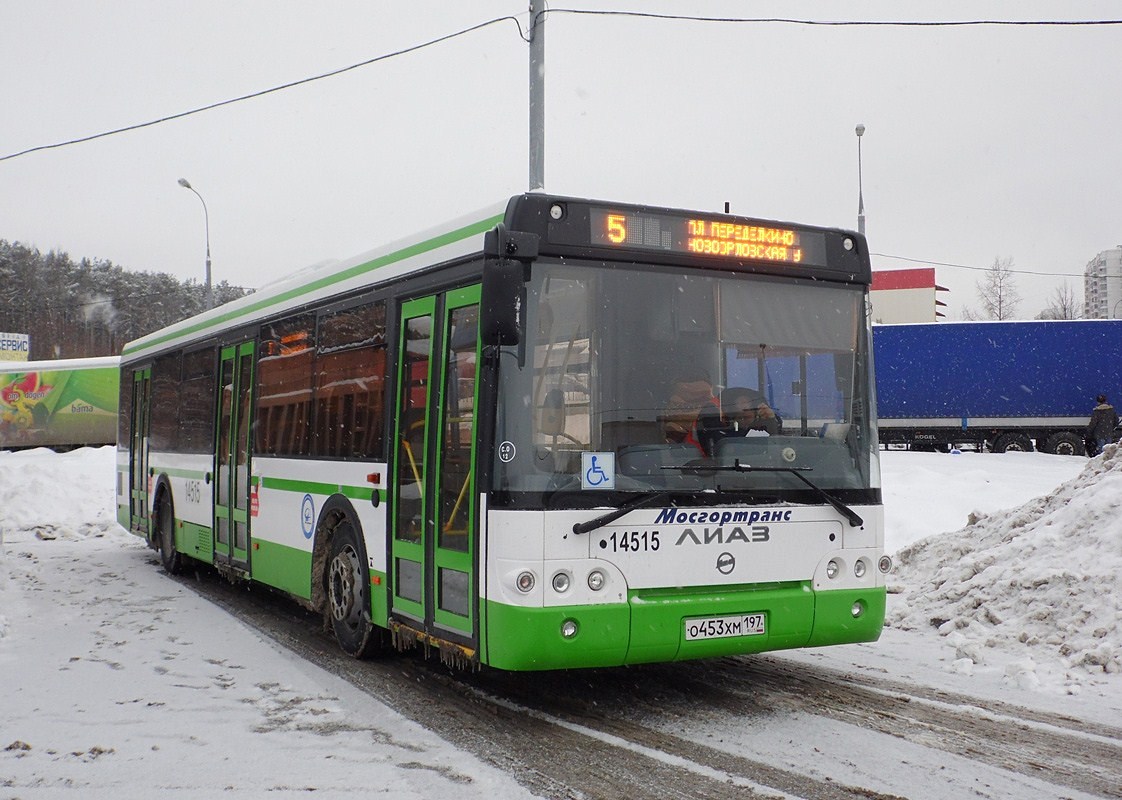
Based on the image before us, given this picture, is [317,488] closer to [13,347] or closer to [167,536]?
[167,536]

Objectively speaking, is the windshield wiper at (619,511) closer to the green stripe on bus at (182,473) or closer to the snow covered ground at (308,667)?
the snow covered ground at (308,667)

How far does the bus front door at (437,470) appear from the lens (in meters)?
6.33

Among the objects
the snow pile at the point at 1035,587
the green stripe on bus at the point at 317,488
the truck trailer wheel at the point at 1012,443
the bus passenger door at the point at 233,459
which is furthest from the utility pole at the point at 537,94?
the truck trailer wheel at the point at 1012,443

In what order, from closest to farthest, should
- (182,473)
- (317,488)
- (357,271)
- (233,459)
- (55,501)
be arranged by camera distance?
(357,271) → (317,488) → (233,459) → (182,473) → (55,501)

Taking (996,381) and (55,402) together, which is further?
(55,402)

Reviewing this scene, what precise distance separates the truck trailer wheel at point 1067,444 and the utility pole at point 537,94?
23.8m

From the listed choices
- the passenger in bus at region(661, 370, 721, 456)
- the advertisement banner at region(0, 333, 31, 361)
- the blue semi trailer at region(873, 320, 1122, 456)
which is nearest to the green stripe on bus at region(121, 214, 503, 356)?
the passenger in bus at region(661, 370, 721, 456)

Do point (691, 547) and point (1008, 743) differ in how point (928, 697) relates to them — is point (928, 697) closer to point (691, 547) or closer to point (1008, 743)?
point (1008, 743)

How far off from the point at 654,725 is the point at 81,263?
93.9 metres

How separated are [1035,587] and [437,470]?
5.15m

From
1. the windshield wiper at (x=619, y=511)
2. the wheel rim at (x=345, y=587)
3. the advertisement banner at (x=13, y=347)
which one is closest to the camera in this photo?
the windshield wiper at (x=619, y=511)

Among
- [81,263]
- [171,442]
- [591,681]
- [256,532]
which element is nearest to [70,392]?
[171,442]

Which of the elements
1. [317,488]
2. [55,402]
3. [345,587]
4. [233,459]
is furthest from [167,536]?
[55,402]

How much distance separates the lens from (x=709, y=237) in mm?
6613
